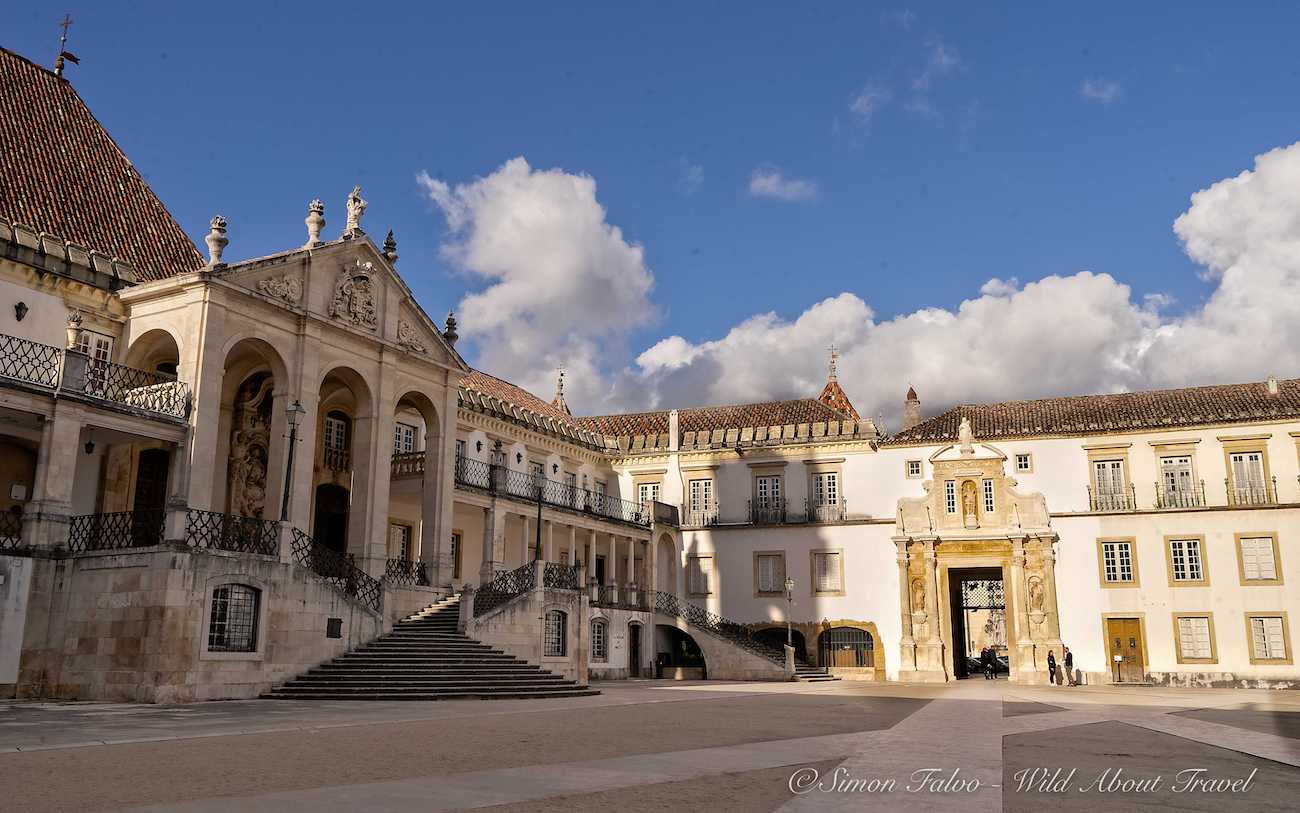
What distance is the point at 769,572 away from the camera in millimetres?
38969

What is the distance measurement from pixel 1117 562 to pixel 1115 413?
5.44m

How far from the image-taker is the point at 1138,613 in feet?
111

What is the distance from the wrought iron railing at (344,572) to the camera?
2119cm

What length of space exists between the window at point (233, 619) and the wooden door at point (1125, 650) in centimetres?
2795

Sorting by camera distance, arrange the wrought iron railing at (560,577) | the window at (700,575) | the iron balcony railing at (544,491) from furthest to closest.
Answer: the window at (700,575) → the iron balcony railing at (544,491) → the wrought iron railing at (560,577)

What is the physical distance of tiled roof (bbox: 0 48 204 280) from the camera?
2138 cm

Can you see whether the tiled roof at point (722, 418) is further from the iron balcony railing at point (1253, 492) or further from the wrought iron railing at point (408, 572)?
the wrought iron railing at point (408, 572)

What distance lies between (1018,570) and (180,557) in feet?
91.6

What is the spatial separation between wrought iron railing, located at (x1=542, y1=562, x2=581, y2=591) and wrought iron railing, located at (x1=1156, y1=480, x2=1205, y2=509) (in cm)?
2064

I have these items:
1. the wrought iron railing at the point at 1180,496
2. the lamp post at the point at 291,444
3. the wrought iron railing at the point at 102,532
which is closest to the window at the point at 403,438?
the lamp post at the point at 291,444

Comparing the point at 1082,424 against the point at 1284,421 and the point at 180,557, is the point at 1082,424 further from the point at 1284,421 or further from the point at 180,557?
the point at 180,557

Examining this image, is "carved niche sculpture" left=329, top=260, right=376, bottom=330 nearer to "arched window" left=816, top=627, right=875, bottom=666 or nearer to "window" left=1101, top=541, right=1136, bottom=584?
"arched window" left=816, top=627, right=875, bottom=666

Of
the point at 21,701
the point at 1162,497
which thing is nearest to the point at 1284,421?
the point at 1162,497

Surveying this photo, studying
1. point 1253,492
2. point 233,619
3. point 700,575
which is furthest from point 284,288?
point 1253,492
